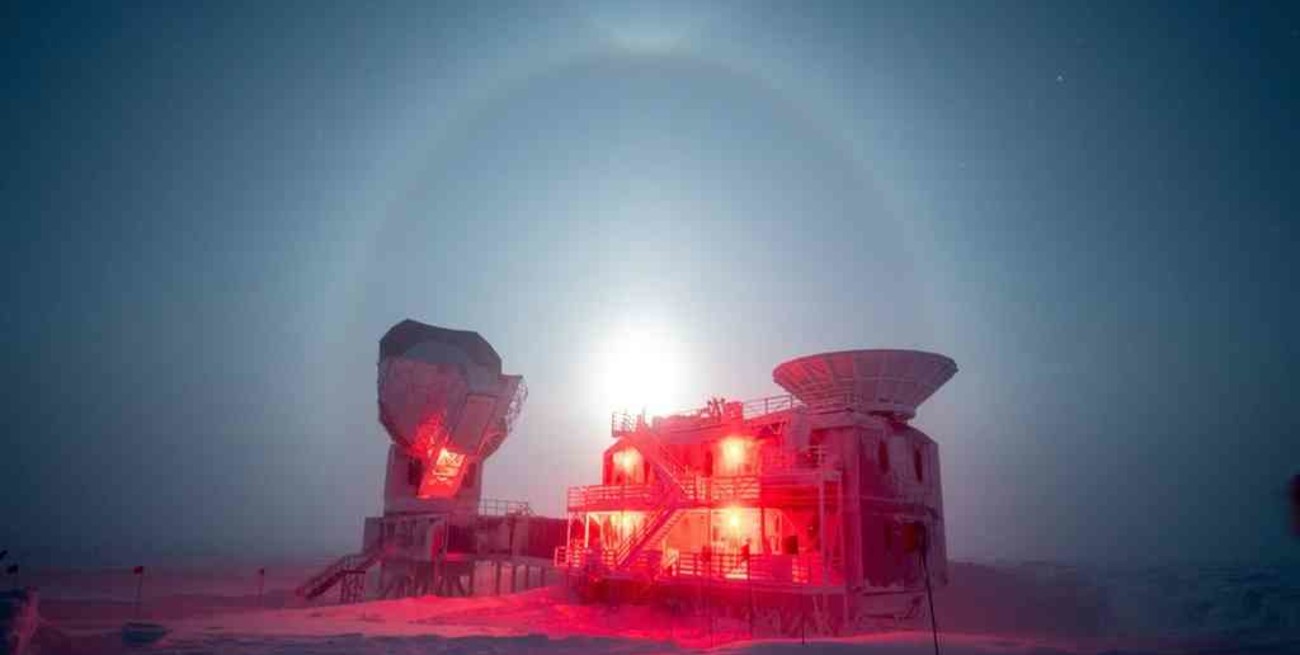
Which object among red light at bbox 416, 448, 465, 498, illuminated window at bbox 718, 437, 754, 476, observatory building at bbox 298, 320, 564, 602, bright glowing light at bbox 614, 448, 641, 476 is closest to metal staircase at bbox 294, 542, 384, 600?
observatory building at bbox 298, 320, 564, 602

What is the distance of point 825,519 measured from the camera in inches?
1261

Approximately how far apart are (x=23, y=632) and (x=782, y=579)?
24818mm

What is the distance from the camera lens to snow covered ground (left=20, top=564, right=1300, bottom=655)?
20.5 meters

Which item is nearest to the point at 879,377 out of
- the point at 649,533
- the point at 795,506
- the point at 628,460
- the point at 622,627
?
the point at 795,506

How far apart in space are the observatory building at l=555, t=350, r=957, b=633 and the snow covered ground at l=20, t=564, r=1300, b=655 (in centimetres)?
195

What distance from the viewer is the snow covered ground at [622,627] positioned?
20.5 metres

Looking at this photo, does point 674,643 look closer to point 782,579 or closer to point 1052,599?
point 782,579

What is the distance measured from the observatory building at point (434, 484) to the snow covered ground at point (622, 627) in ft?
26.0

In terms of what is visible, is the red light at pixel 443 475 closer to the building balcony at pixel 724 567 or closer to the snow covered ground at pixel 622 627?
the snow covered ground at pixel 622 627

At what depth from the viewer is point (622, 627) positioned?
31.4m

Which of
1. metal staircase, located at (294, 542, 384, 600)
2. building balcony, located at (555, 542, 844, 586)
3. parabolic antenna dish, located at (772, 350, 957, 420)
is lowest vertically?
metal staircase, located at (294, 542, 384, 600)

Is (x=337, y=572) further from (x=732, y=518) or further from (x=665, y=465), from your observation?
(x=732, y=518)

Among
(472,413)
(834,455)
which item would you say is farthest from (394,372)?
(834,455)

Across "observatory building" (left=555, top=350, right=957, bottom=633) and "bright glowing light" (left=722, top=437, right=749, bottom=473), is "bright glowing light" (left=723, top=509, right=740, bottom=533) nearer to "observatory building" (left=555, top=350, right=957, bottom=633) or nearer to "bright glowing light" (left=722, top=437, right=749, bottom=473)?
"observatory building" (left=555, top=350, right=957, bottom=633)
